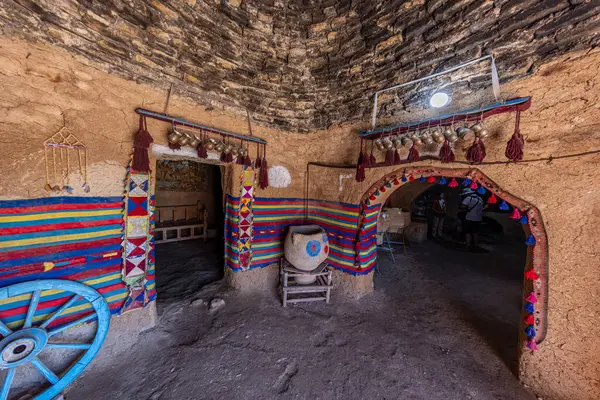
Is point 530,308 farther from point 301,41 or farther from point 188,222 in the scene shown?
point 188,222

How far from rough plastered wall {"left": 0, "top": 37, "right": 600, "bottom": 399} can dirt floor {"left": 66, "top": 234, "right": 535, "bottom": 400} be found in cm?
60

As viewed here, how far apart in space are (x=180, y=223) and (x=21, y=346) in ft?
15.9

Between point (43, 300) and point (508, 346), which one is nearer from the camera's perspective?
point (43, 300)

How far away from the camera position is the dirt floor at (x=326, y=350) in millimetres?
1982

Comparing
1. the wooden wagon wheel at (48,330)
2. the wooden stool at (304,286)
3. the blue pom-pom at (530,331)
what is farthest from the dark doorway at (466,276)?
the wooden wagon wheel at (48,330)

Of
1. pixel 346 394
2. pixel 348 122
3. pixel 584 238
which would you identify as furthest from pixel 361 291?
pixel 348 122

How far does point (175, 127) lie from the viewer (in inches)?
98.3

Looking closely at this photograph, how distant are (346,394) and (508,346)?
7.29 feet

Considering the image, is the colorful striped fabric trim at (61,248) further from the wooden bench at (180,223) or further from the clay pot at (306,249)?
the wooden bench at (180,223)

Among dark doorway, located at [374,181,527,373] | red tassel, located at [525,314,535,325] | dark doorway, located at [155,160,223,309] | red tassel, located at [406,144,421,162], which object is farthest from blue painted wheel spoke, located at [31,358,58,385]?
red tassel, located at [525,314,535,325]

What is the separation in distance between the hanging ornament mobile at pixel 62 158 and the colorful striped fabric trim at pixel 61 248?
13 cm

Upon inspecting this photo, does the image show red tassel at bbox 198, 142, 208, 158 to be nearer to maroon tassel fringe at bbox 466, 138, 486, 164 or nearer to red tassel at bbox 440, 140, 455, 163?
red tassel at bbox 440, 140, 455, 163

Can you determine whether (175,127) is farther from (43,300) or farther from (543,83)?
(543,83)

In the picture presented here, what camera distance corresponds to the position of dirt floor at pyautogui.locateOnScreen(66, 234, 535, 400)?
1982mm
